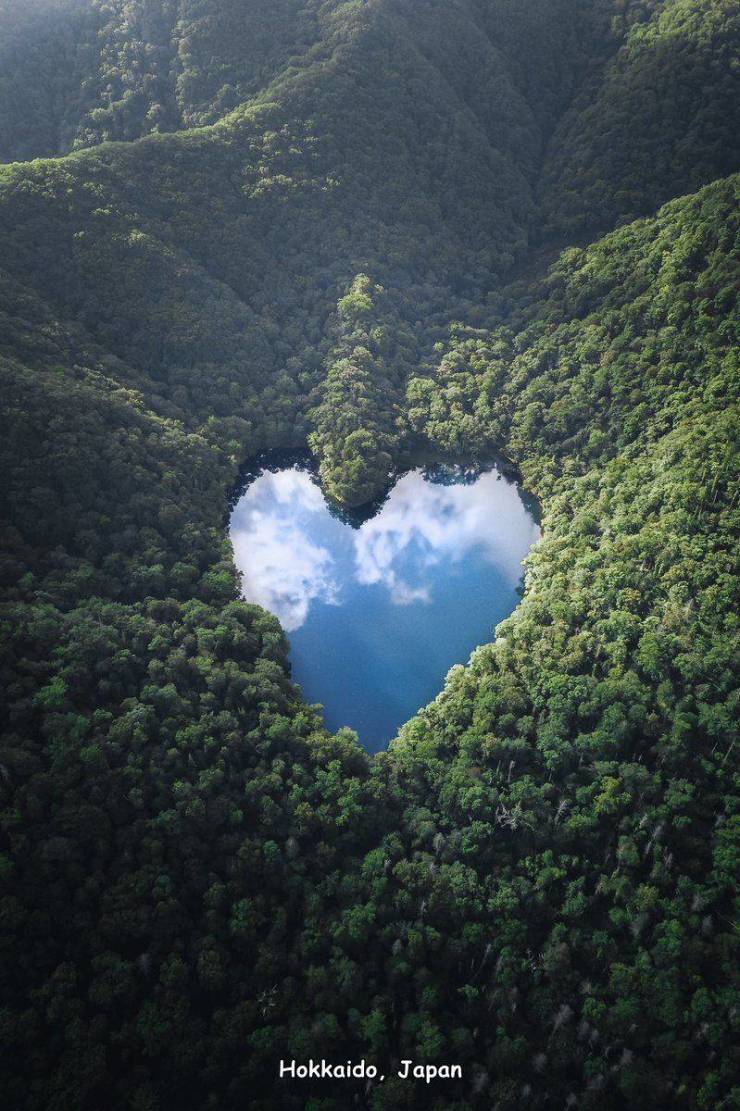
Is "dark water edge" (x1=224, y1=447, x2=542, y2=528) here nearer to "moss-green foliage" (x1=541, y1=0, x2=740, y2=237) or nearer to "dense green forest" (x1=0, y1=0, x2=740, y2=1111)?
"dense green forest" (x1=0, y1=0, x2=740, y2=1111)

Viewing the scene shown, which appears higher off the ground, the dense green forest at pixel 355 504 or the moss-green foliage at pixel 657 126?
the moss-green foliage at pixel 657 126

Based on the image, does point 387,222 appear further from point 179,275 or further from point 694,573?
point 694,573

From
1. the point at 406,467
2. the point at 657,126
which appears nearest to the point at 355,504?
the point at 406,467

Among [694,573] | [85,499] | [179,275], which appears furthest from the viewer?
[179,275]

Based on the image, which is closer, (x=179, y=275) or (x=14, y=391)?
(x=14, y=391)

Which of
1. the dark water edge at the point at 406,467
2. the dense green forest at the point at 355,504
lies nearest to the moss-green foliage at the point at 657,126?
the dense green forest at the point at 355,504

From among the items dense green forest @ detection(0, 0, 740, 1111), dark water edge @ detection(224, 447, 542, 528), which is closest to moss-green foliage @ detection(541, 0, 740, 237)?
dense green forest @ detection(0, 0, 740, 1111)

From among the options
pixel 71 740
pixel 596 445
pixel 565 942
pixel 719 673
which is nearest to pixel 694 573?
pixel 719 673

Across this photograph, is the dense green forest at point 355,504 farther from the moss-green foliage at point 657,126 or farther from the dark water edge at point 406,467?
the dark water edge at point 406,467
